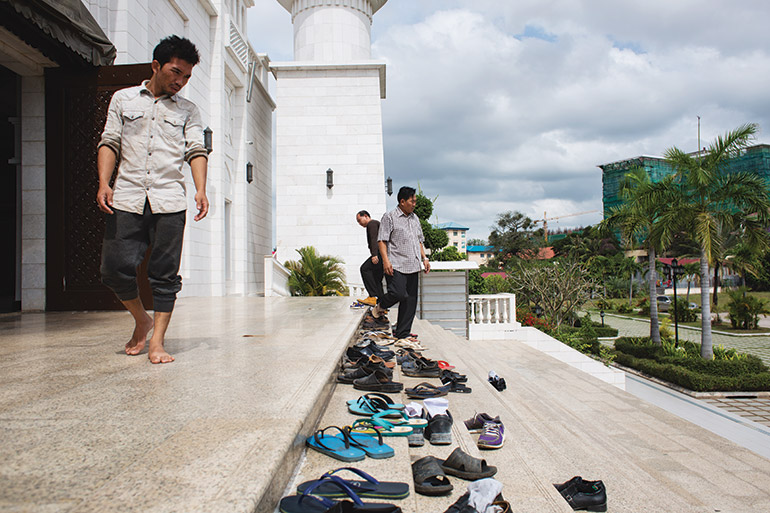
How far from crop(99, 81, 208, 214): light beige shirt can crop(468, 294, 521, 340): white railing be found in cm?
1156

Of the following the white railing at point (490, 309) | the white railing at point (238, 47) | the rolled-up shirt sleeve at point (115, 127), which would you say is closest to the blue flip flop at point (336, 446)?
the rolled-up shirt sleeve at point (115, 127)

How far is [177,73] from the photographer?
9.94 ft

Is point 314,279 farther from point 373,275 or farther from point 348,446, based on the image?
point 348,446

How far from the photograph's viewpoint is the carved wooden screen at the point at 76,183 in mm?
6488

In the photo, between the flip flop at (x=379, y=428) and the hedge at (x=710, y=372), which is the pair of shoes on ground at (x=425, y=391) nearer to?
the flip flop at (x=379, y=428)

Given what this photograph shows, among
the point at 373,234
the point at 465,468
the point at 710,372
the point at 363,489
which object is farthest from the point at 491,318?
the point at 363,489

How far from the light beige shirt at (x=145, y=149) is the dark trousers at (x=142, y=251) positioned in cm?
7

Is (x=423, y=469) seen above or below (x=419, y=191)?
below

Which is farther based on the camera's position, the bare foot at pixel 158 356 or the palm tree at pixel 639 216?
the palm tree at pixel 639 216

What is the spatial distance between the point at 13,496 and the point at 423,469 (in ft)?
4.25

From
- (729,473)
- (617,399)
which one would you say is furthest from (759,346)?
(729,473)

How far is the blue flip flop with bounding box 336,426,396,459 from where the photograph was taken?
1.96 metres

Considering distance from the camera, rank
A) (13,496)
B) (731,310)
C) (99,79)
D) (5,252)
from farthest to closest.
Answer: (731,310)
(5,252)
(99,79)
(13,496)

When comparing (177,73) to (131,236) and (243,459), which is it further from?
(243,459)
